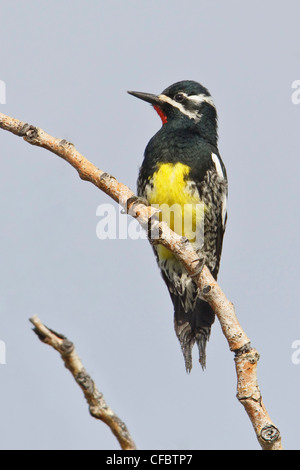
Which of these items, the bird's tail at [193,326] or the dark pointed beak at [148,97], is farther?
the dark pointed beak at [148,97]

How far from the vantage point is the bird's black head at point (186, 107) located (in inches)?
249

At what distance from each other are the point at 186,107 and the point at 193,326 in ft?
6.60

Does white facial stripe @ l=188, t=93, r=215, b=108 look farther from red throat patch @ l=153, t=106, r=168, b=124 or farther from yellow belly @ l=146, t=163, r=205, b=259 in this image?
yellow belly @ l=146, t=163, r=205, b=259

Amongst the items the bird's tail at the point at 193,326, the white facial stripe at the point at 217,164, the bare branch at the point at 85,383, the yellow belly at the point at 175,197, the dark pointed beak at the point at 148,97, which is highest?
the dark pointed beak at the point at 148,97

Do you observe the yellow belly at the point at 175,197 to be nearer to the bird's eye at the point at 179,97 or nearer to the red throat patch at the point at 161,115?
the red throat patch at the point at 161,115

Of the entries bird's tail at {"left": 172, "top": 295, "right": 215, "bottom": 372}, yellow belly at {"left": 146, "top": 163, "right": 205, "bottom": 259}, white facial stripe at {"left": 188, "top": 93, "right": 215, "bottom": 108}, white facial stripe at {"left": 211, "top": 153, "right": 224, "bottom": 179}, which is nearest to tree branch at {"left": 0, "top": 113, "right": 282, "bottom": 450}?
yellow belly at {"left": 146, "top": 163, "right": 205, "bottom": 259}

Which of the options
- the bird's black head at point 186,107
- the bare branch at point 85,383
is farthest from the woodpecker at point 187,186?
the bare branch at point 85,383

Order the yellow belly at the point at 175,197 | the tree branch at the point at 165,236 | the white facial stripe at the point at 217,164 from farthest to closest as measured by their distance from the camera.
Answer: the white facial stripe at the point at 217,164 < the yellow belly at the point at 175,197 < the tree branch at the point at 165,236

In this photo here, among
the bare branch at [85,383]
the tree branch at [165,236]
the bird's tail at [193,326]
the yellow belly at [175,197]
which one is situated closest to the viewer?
the bare branch at [85,383]

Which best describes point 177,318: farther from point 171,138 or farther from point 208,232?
point 171,138

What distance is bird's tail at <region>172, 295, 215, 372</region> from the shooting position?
6.01m

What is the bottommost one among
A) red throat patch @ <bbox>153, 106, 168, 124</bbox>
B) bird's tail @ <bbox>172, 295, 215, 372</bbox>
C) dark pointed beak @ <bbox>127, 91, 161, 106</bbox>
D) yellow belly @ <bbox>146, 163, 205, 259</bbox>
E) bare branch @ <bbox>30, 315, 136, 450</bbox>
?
bare branch @ <bbox>30, 315, 136, 450</bbox>
